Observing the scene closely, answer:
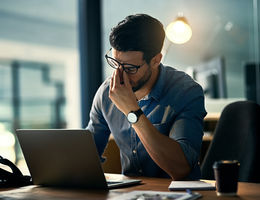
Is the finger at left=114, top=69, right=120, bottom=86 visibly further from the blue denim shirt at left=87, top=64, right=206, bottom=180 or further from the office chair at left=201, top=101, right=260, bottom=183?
the office chair at left=201, top=101, right=260, bottom=183

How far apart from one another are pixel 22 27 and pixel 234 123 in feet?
10.7

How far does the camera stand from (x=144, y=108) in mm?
1964

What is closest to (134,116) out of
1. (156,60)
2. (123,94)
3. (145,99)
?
(123,94)

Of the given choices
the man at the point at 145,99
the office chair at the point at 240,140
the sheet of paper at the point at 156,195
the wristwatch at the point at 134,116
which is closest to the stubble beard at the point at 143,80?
the man at the point at 145,99

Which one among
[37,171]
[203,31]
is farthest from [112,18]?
[37,171]

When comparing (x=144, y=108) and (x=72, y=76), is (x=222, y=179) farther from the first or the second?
(x=72, y=76)

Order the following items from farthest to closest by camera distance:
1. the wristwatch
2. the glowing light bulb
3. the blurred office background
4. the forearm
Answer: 1. the blurred office background
2. the glowing light bulb
3. the wristwatch
4. the forearm

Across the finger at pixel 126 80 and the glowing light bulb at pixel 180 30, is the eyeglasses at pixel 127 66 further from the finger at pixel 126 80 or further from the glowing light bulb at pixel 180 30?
the glowing light bulb at pixel 180 30

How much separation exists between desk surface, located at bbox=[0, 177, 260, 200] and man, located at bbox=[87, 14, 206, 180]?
273 mm

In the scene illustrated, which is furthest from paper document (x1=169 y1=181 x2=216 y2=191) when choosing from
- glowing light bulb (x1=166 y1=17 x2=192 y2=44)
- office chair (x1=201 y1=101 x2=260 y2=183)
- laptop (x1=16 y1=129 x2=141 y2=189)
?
glowing light bulb (x1=166 y1=17 x2=192 y2=44)

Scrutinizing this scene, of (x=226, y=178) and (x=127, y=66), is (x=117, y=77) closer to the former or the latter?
(x=127, y=66)

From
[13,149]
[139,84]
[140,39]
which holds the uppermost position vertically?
[140,39]

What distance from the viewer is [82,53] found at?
4.21 metres

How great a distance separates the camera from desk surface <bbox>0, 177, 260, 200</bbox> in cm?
127
